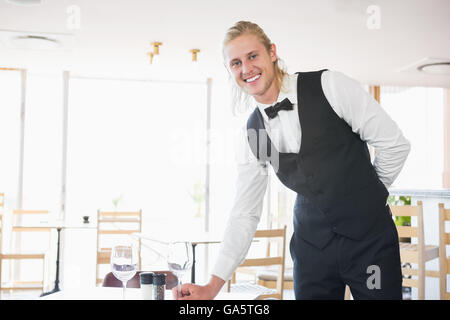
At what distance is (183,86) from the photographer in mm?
6184

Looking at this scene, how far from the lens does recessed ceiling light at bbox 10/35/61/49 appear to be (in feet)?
13.4

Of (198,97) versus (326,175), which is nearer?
(326,175)

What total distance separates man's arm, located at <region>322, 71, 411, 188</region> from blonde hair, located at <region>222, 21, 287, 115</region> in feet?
0.48

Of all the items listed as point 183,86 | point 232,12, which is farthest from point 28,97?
point 232,12

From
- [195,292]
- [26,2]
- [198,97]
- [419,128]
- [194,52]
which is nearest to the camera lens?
[195,292]

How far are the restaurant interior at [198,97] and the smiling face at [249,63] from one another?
8.5 inches

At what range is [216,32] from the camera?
161 inches

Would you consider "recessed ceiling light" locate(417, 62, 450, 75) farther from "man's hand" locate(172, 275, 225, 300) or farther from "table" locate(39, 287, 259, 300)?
"man's hand" locate(172, 275, 225, 300)

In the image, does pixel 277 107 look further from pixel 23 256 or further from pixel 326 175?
pixel 23 256

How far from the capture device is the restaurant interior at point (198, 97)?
3.32 meters

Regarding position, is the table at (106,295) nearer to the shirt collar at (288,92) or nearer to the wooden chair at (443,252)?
the shirt collar at (288,92)

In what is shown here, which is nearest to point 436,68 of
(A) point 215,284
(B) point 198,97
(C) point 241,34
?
(B) point 198,97

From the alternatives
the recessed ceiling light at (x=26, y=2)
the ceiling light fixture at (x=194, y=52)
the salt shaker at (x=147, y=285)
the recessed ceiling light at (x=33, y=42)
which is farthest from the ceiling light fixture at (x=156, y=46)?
the salt shaker at (x=147, y=285)

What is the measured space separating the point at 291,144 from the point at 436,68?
427 centimetres
